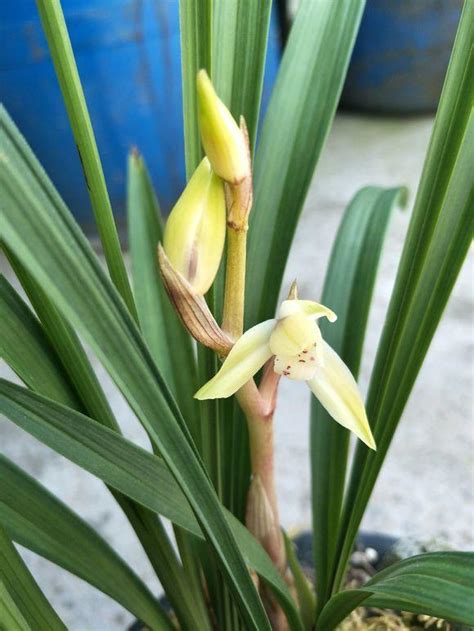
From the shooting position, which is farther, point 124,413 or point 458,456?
point 124,413

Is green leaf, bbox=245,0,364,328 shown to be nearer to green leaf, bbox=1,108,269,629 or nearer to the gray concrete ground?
green leaf, bbox=1,108,269,629

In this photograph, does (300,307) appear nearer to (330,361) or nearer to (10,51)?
(330,361)

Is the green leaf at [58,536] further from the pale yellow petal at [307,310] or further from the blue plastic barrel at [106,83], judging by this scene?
the blue plastic barrel at [106,83]

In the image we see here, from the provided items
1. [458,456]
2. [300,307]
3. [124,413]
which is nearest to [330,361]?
[300,307]

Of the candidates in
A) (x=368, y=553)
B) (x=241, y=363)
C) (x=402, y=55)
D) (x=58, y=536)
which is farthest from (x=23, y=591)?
(x=402, y=55)

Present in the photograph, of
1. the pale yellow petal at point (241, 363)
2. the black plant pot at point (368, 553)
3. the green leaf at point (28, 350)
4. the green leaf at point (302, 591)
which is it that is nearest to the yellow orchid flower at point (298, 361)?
the pale yellow petal at point (241, 363)

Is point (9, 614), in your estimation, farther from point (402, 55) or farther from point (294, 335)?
point (402, 55)
